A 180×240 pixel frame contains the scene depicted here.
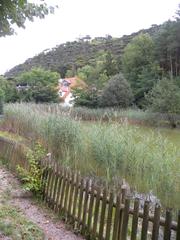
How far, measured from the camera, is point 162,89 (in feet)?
102

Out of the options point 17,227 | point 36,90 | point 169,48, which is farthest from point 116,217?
point 169,48

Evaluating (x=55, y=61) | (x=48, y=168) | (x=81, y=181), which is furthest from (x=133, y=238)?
(x=55, y=61)

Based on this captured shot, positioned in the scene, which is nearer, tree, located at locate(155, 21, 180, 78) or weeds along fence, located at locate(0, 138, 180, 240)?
weeds along fence, located at locate(0, 138, 180, 240)

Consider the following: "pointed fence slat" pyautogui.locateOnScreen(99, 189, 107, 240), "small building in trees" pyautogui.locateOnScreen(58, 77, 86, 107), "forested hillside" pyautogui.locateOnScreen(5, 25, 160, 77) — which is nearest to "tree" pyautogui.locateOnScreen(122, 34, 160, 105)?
"small building in trees" pyautogui.locateOnScreen(58, 77, 86, 107)

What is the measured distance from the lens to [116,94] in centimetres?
3606

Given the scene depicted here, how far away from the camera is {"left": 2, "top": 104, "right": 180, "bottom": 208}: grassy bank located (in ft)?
20.5

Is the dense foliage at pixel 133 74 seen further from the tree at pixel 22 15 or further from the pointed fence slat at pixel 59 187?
the tree at pixel 22 15

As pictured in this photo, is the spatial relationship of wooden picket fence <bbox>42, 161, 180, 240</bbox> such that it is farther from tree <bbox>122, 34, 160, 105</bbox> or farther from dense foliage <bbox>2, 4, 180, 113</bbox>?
tree <bbox>122, 34, 160, 105</bbox>

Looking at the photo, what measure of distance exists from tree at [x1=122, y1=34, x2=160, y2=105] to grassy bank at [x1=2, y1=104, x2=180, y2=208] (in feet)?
106

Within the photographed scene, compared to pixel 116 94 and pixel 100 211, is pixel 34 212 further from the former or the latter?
pixel 116 94

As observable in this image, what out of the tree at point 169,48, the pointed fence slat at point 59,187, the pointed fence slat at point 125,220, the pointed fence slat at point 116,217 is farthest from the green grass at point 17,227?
the tree at point 169,48

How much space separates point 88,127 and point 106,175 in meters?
2.22

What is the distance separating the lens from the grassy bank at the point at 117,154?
625 centimetres

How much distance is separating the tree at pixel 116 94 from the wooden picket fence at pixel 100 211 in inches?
1186
